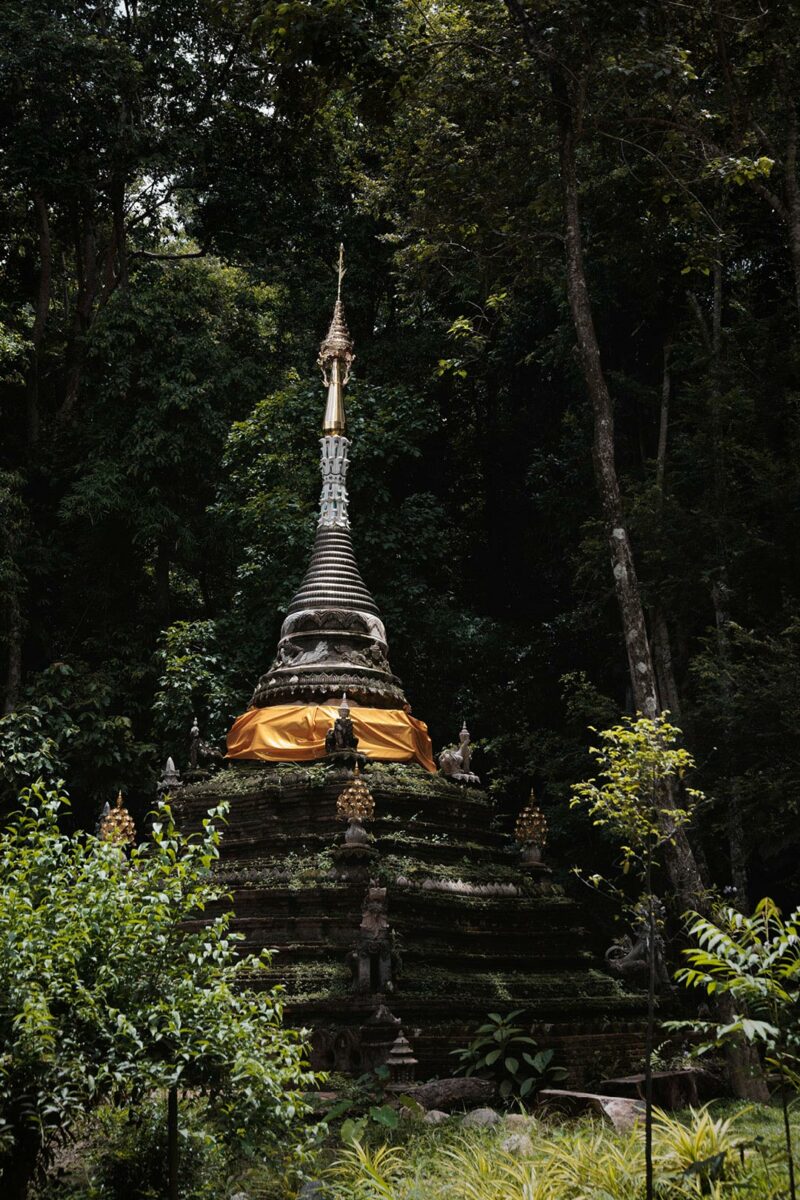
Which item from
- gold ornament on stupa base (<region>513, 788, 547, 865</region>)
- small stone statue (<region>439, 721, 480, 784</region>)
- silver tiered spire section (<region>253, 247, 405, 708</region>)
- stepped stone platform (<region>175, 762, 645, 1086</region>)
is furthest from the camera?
silver tiered spire section (<region>253, 247, 405, 708</region>)

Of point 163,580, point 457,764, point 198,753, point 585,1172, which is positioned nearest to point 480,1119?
point 585,1172

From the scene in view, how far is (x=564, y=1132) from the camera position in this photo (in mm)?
7688

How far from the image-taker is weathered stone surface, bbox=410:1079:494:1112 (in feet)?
31.0

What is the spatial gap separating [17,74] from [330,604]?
11.8m

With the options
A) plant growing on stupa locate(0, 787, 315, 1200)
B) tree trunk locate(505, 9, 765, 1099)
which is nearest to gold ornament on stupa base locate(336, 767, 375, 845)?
Result: tree trunk locate(505, 9, 765, 1099)

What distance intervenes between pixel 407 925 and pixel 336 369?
9255mm

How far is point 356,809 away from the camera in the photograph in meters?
12.1

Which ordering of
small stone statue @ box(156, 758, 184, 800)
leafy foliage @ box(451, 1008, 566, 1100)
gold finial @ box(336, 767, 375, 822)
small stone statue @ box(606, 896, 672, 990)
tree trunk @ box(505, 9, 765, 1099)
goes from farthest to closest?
small stone statue @ box(156, 758, 184, 800)
gold finial @ box(336, 767, 375, 822)
small stone statue @ box(606, 896, 672, 990)
tree trunk @ box(505, 9, 765, 1099)
leafy foliage @ box(451, 1008, 566, 1100)

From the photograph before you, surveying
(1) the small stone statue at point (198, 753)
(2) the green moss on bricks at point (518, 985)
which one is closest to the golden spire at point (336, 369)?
(1) the small stone statue at point (198, 753)

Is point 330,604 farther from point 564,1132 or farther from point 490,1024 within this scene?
point 564,1132

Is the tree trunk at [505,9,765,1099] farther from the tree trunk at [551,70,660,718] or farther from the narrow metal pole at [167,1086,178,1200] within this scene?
the narrow metal pole at [167,1086,178,1200]

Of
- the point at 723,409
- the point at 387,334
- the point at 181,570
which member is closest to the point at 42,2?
the point at 387,334

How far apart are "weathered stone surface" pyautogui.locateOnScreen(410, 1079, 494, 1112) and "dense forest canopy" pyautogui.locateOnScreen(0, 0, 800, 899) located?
13.4 feet

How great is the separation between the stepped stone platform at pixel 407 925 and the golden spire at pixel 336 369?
5508 mm
